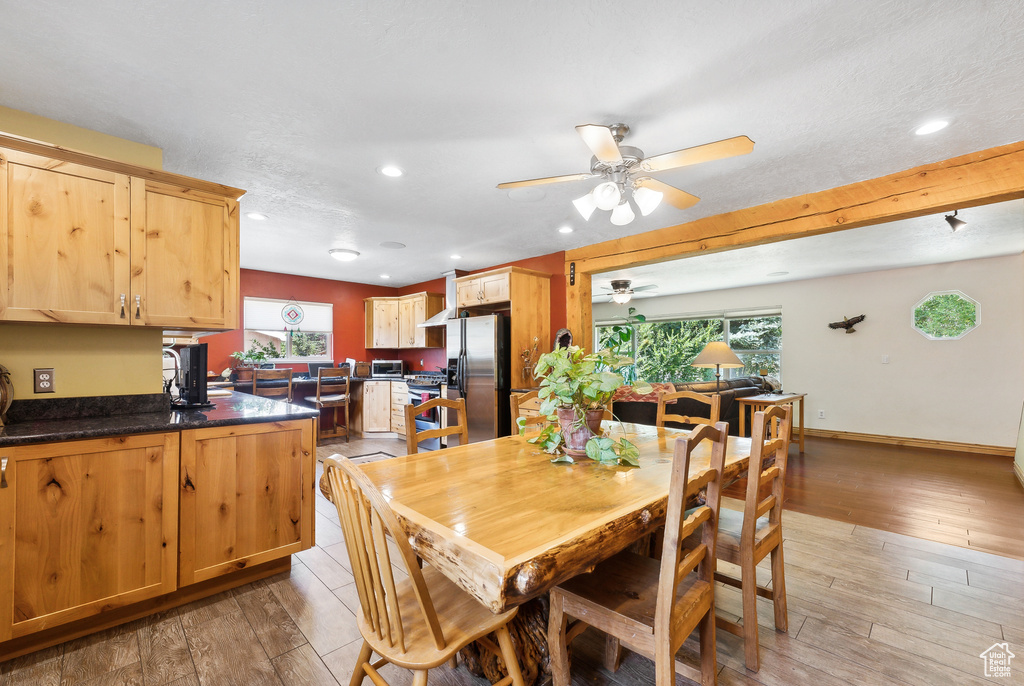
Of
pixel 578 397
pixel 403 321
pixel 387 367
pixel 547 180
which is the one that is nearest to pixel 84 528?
pixel 578 397

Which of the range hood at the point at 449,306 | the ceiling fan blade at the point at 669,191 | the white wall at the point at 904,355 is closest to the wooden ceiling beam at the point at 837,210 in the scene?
the ceiling fan blade at the point at 669,191

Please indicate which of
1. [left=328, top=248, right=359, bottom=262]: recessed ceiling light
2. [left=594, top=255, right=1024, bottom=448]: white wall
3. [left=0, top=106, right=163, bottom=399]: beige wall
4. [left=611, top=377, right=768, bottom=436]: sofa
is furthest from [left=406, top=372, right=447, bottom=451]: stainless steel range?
[left=594, top=255, right=1024, bottom=448]: white wall

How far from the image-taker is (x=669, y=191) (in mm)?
2266

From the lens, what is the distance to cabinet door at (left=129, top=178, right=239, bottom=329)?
2148 millimetres

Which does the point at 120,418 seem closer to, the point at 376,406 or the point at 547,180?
the point at 547,180

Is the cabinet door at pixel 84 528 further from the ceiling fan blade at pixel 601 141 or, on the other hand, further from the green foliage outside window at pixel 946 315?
the green foliage outside window at pixel 946 315

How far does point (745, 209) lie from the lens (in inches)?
138

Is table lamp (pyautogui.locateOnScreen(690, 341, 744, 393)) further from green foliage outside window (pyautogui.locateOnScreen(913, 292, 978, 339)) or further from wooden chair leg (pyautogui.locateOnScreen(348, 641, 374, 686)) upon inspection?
wooden chair leg (pyautogui.locateOnScreen(348, 641, 374, 686))

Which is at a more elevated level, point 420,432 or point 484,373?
point 484,373

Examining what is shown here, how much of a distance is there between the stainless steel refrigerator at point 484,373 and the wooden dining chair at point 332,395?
172cm

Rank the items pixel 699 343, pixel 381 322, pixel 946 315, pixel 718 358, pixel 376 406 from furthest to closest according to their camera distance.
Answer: pixel 699 343
pixel 381 322
pixel 376 406
pixel 946 315
pixel 718 358

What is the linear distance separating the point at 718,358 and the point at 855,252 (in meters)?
1.91

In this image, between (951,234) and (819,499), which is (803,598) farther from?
(951,234)

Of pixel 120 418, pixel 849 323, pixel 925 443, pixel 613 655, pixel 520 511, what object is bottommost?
pixel 925 443
